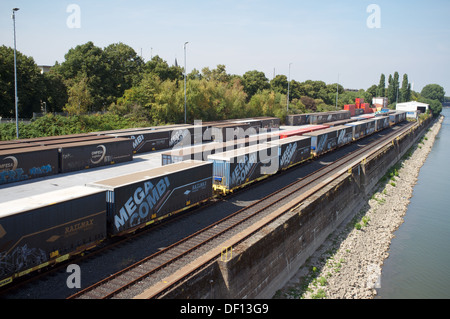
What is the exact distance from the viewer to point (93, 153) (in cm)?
3422

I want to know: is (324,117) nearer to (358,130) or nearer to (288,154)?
(358,130)

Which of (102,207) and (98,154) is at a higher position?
(98,154)

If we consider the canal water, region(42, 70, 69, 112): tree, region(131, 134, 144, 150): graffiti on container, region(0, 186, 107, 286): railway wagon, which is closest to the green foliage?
region(42, 70, 69, 112): tree

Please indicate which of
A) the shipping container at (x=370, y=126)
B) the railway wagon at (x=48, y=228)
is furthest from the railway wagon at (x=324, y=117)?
the railway wagon at (x=48, y=228)

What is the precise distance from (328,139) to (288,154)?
13.5 metres

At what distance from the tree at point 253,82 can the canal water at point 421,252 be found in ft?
203

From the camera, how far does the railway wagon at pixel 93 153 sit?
3195 centimetres

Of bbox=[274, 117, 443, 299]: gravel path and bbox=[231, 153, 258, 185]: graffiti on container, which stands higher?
bbox=[231, 153, 258, 185]: graffiti on container

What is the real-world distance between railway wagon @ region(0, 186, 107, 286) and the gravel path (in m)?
9.91

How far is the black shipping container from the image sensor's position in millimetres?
41547

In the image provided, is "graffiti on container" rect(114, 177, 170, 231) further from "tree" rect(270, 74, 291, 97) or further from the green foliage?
"tree" rect(270, 74, 291, 97)

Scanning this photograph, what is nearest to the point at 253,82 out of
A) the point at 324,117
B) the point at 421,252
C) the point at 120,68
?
the point at 324,117
